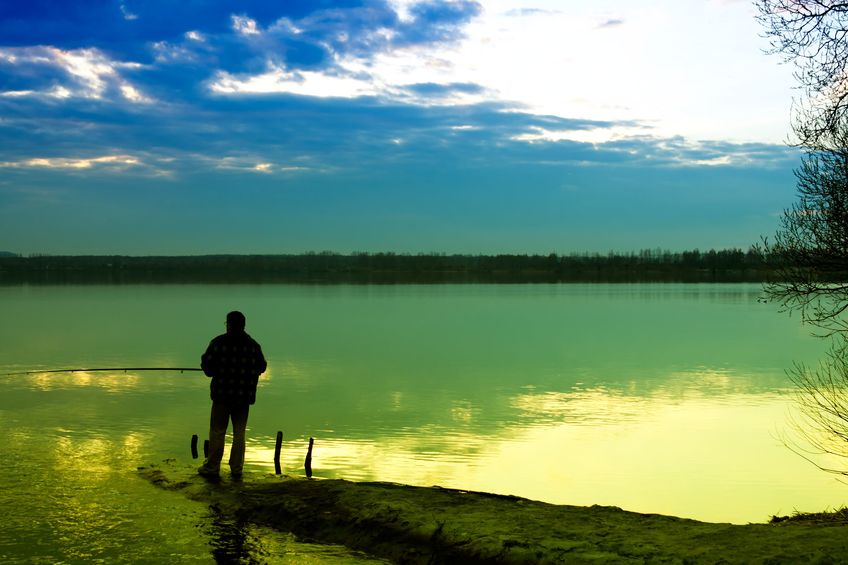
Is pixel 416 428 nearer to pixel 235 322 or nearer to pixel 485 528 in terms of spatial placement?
pixel 235 322

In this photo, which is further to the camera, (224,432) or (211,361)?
(224,432)

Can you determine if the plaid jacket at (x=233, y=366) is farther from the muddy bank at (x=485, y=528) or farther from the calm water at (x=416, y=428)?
the calm water at (x=416, y=428)

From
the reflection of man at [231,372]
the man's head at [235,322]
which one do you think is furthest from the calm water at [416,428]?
the man's head at [235,322]

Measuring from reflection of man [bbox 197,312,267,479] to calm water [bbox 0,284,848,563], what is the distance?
1.23 m

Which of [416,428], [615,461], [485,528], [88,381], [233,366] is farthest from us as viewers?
[88,381]

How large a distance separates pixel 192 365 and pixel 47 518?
24.7 meters

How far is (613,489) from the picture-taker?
1437 cm

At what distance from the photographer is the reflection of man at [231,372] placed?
10.8 metres

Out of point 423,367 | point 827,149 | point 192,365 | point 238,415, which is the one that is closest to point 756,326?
point 423,367

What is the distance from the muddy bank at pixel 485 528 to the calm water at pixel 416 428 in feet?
1.71

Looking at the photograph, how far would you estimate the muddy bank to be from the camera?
7602mm

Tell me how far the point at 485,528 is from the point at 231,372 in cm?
411

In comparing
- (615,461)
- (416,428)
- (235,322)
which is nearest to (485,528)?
(235,322)

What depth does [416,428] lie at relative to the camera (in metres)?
19.7
